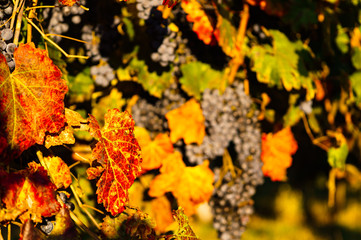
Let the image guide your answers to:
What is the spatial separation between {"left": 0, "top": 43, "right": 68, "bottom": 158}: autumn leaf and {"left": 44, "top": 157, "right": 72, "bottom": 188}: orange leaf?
8cm

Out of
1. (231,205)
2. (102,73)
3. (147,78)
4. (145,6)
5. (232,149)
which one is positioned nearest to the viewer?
(145,6)

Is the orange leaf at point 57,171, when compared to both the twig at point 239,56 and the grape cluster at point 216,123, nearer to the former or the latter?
the grape cluster at point 216,123

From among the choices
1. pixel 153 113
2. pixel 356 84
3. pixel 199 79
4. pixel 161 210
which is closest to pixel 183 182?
pixel 161 210

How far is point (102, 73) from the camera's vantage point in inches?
64.7

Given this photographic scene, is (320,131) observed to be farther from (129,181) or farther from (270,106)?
(129,181)

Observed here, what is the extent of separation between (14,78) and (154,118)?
0.94 metres

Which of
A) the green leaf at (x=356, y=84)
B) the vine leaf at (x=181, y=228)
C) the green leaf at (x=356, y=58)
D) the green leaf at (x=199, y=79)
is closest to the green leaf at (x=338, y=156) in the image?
the green leaf at (x=356, y=84)

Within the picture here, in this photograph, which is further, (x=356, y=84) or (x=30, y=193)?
(x=356, y=84)

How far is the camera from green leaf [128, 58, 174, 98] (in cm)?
175

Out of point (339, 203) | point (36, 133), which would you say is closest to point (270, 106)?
point (36, 133)

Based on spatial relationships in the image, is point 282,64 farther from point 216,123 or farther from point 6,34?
point 6,34

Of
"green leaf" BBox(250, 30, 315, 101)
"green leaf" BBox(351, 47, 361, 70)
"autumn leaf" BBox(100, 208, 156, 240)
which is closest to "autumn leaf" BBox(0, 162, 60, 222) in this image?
"autumn leaf" BBox(100, 208, 156, 240)

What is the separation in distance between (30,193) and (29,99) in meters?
0.18

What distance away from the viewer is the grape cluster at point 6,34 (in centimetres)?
96
